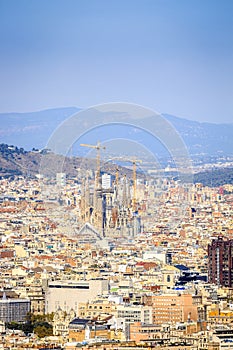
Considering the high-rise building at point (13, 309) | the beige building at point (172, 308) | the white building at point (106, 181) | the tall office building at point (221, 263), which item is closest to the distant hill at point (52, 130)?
the white building at point (106, 181)

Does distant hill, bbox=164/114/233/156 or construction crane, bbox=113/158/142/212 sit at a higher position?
distant hill, bbox=164/114/233/156

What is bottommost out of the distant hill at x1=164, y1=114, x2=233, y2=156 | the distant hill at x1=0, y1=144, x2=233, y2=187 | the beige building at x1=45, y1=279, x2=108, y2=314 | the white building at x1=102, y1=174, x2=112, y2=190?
the beige building at x1=45, y1=279, x2=108, y2=314

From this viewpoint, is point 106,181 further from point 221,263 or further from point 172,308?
point 172,308

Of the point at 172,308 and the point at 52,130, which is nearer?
the point at 172,308

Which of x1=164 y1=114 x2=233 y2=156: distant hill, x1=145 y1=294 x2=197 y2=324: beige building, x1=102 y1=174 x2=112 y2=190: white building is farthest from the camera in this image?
x1=164 y1=114 x2=233 y2=156: distant hill

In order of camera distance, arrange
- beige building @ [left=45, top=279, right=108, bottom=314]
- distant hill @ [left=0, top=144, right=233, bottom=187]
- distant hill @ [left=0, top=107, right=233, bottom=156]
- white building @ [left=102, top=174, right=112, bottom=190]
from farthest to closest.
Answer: distant hill @ [left=0, top=107, right=233, bottom=156] → distant hill @ [left=0, top=144, right=233, bottom=187] → white building @ [left=102, top=174, right=112, bottom=190] → beige building @ [left=45, top=279, right=108, bottom=314]

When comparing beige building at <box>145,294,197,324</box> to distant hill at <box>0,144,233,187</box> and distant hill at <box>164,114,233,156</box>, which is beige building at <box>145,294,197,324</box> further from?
distant hill at <box>164,114,233,156</box>

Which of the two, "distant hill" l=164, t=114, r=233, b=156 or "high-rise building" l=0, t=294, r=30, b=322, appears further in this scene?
"distant hill" l=164, t=114, r=233, b=156

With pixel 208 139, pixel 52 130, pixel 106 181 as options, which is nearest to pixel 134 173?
pixel 106 181

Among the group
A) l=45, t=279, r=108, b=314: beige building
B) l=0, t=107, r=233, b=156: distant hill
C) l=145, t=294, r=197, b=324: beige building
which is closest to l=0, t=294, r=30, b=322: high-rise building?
l=45, t=279, r=108, b=314: beige building
